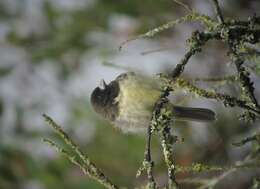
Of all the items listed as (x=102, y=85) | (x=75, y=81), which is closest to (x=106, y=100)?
(x=102, y=85)

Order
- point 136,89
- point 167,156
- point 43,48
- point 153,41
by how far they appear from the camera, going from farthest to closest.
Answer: point 43,48, point 153,41, point 136,89, point 167,156

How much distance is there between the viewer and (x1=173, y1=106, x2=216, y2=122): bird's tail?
93cm

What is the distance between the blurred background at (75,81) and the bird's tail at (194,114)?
1.00 metres

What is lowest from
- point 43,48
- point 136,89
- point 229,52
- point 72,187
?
point 229,52

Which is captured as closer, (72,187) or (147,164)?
(147,164)

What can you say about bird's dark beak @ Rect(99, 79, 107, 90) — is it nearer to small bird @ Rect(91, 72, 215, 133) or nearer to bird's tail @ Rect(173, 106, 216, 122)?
small bird @ Rect(91, 72, 215, 133)

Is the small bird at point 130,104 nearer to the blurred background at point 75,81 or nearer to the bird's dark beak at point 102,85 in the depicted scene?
the bird's dark beak at point 102,85

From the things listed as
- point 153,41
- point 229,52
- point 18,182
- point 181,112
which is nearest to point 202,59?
point 153,41

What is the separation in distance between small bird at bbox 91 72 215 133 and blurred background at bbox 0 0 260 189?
3.35 ft

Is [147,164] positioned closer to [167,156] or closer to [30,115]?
[167,156]

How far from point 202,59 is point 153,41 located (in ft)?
0.61

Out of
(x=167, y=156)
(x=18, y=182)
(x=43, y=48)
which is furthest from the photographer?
(x=43, y=48)

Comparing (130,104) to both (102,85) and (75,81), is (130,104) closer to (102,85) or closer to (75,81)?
(102,85)

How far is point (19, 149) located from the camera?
2.44 metres
